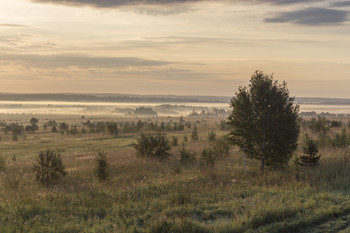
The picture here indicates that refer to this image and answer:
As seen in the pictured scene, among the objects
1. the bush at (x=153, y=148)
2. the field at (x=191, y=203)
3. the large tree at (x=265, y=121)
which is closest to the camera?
the field at (x=191, y=203)

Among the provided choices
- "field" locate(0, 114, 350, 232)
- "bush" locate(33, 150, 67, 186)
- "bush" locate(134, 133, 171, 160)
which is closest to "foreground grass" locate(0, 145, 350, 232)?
"field" locate(0, 114, 350, 232)

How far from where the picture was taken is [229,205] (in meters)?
12.0

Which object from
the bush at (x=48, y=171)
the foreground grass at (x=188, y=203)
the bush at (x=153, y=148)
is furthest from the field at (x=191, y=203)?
the bush at (x=153, y=148)

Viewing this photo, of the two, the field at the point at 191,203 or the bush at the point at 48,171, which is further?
the bush at the point at 48,171

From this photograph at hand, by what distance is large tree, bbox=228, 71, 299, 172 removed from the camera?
1834cm

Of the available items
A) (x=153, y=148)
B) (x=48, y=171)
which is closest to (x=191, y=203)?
(x=48, y=171)

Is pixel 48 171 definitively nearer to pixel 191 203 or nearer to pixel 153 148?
pixel 191 203

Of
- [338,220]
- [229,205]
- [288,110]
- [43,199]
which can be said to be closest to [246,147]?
[288,110]

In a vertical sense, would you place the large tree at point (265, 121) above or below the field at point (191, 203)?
above

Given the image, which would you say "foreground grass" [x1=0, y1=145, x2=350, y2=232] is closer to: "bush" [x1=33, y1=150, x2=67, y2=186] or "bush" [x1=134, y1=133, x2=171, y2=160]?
"bush" [x1=33, y1=150, x2=67, y2=186]

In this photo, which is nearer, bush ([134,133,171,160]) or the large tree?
the large tree

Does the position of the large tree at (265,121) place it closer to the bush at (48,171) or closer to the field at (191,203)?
the field at (191,203)

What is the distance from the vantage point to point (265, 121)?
61.0ft

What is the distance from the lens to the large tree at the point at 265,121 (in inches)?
722
